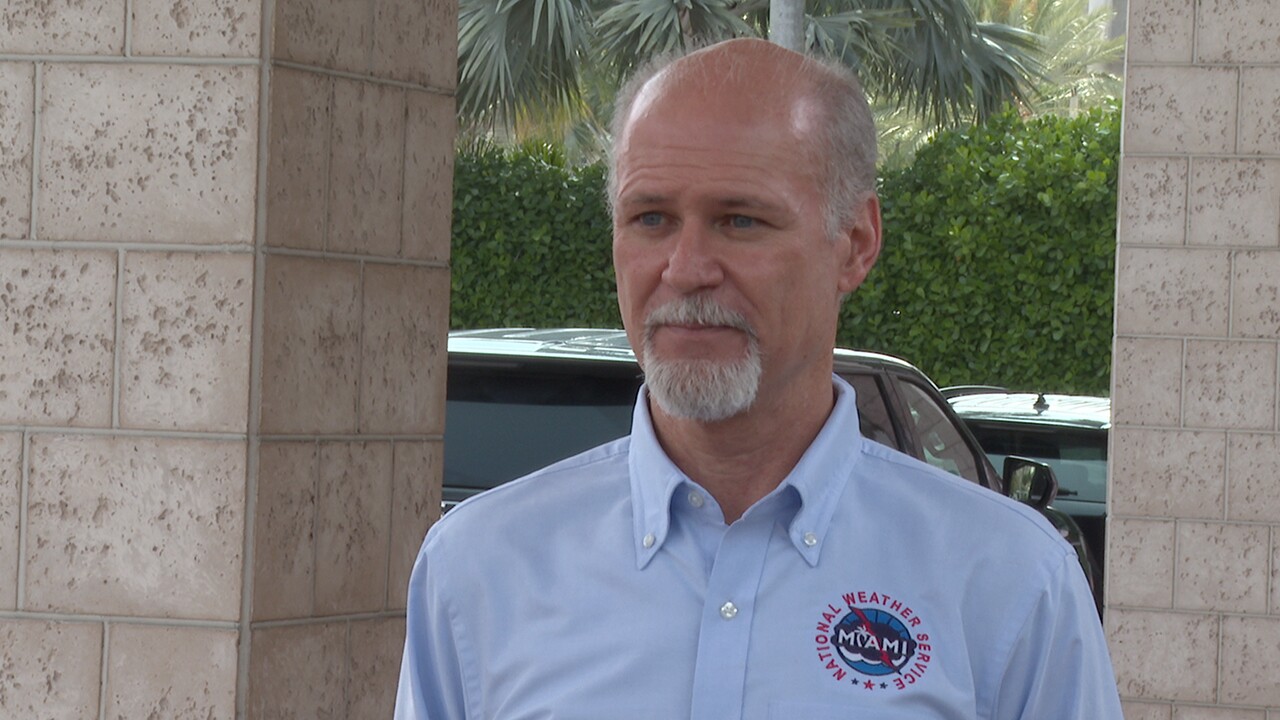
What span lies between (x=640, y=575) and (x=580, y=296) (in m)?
14.4

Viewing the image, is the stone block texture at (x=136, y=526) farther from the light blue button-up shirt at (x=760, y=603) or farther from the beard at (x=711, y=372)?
the beard at (x=711, y=372)

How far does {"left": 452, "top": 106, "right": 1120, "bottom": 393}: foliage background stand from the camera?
14977mm

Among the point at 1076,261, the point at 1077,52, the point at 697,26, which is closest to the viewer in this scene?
the point at 1076,261

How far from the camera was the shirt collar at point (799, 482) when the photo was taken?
2.13 metres

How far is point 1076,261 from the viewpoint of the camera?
48.8ft

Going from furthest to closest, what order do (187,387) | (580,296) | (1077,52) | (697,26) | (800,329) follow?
(1077,52), (697,26), (580,296), (187,387), (800,329)

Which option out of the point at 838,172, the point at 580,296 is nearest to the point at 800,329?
the point at 838,172

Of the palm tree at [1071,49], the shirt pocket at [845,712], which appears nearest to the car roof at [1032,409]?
the shirt pocket at [845,712]

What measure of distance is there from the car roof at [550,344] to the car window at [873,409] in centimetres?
8

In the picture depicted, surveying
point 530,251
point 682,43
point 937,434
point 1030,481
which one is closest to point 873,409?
point 937,434

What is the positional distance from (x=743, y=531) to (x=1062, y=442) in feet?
28.0

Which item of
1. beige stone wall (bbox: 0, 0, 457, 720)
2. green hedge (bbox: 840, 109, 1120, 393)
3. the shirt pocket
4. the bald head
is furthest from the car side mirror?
green hedge (bbox: 840, 109, 1120, 393)

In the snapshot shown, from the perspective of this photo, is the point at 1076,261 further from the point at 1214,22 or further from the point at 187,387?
the point at 187,387

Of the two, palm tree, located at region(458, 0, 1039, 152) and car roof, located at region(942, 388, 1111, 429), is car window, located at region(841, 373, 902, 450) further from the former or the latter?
palm tree, located at region(458, 0, 1039, 152)
